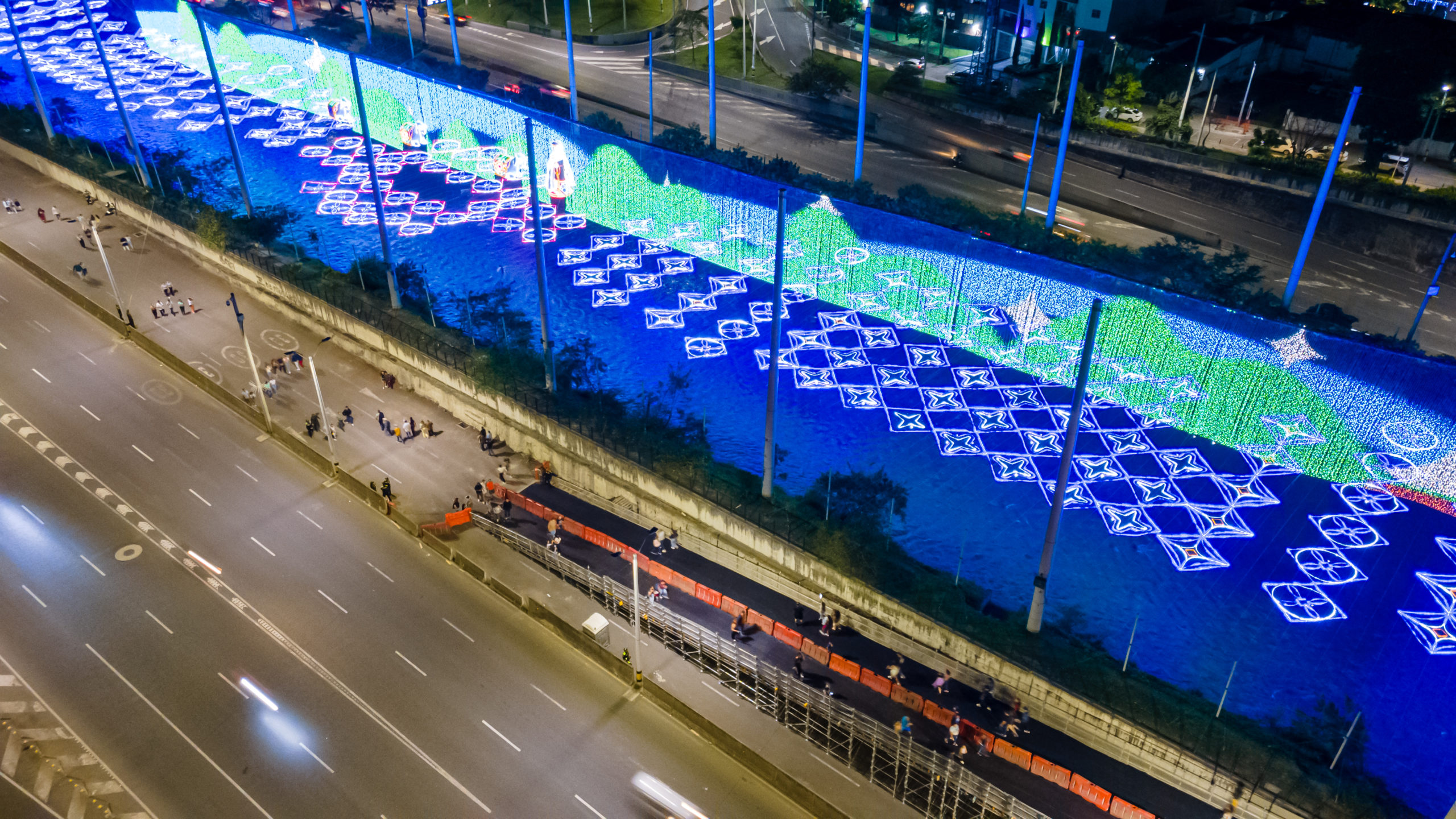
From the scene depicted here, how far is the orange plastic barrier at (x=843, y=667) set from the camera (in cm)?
3372

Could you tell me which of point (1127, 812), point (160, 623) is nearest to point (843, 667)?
point (1127, 812)

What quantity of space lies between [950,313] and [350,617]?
30949 mm

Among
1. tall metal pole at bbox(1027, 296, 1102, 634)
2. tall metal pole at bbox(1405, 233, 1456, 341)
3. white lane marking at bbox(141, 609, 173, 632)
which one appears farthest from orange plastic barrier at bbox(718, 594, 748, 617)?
tall metal pole at bbox(1405, 233, 1456, 341)

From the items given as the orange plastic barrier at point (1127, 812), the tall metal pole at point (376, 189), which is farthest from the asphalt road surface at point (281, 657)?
the tall metal pole at point (376, 189)

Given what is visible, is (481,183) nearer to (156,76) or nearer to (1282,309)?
(156,76)

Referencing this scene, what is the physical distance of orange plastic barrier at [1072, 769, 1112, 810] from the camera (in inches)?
1147

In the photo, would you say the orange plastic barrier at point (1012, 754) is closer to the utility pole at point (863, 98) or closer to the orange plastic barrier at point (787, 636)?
the orange plastic barrier at point (787, 636)

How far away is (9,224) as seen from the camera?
64.1 meters

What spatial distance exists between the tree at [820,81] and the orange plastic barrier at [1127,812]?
5911cm

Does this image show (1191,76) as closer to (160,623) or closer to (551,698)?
(551,698)

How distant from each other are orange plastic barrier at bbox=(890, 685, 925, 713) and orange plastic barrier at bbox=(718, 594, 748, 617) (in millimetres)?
6416

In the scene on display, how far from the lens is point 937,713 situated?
105ft

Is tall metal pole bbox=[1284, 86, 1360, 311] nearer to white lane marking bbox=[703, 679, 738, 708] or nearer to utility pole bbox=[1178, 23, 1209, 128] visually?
utility pole bbox=[1178, 23, 1209, 128]

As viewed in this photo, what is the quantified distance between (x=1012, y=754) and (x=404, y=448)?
30.2m
